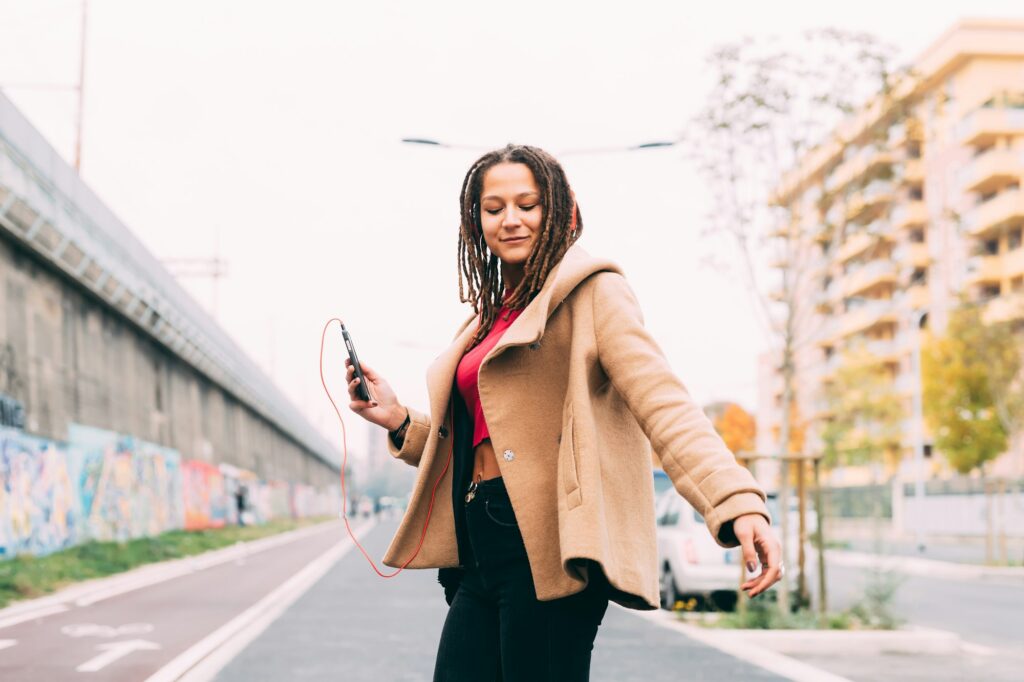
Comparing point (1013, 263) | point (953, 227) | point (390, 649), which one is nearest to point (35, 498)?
point (390, 649)

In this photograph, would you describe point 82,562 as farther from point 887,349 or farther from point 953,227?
point 887,349

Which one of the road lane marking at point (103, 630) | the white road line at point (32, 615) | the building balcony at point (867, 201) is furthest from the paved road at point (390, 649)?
the building balcony at point (867, 201)

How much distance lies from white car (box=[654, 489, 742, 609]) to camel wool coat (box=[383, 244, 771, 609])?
35.0 ft

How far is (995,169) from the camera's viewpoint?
54812mm

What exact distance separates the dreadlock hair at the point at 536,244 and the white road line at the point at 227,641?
17.9ft

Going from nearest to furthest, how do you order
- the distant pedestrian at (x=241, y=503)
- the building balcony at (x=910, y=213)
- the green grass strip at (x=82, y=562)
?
the green grass strip at (x=82, y=562), the distant pedestrian at (x=241, y=503), the building balcony at (x=910, y=213)

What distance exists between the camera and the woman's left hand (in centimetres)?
237

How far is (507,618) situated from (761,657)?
6.85 m

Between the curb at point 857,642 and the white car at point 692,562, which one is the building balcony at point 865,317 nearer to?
the white car at point 692,562

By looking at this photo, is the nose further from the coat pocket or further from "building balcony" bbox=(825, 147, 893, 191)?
"building balcony" bbox=(825, 147, 893, 191)

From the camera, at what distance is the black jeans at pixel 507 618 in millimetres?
2689

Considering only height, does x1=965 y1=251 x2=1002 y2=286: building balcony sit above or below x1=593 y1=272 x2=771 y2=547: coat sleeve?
above

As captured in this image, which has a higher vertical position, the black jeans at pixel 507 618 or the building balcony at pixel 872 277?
the building balcony at pixel 872 277

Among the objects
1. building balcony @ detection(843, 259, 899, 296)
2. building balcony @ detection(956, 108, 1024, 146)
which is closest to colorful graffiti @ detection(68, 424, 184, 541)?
building balcony @ detection(956, 108, 1024, 146)
